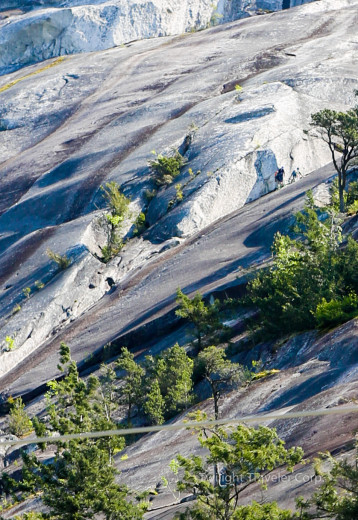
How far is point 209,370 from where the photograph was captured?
970 inches

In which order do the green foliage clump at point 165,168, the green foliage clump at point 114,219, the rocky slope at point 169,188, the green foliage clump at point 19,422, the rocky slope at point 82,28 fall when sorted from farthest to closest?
1. the rocky slope at point 82,28
2. the green foliage clump at point 165,168
3. the green foliage clump at point 114,219
4. the green foliage clump at point 19,422
5. the rocky slope at point 169,188

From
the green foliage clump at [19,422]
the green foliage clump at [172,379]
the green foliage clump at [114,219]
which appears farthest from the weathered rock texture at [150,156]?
the green foliage clump at [172,379]

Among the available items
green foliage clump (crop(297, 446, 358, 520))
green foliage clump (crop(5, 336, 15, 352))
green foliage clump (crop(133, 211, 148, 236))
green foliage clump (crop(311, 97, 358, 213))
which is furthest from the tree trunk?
green foliage clump (crop(297, 446, 358, 520))

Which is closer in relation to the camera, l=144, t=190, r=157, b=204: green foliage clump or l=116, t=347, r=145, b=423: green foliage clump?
l=116, t=347, r=145, b=423: green foliage clump

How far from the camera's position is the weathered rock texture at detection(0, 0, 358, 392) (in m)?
37.0

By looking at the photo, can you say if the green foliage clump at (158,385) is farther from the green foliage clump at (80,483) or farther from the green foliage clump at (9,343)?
the green foliage clump at (80,483)

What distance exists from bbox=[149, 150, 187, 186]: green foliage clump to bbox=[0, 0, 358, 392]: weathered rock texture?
0.54 m

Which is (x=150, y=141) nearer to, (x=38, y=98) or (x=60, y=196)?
(x=60, y=196)

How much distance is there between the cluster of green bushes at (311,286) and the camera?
24703mm

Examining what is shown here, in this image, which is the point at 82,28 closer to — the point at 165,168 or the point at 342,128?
the point at 165,168

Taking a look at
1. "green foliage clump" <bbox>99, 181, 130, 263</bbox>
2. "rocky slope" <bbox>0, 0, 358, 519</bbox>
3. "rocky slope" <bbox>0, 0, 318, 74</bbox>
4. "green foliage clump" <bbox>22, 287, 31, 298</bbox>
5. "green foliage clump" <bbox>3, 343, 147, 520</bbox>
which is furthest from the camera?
"rocky slope" <bbox>0, 0, 318, 74</bbox>

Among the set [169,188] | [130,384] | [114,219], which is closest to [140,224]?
[114,219]

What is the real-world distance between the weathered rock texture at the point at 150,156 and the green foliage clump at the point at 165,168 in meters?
0.54

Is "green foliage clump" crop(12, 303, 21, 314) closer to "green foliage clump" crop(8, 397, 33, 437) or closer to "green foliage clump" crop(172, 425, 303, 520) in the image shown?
"green foliage clump" crop(8, 397, 33, 437)
